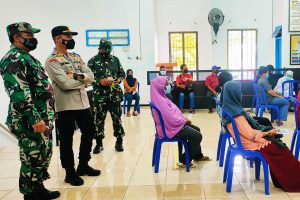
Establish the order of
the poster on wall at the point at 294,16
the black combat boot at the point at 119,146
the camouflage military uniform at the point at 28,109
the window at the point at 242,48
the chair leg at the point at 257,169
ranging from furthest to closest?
the window at the point at 242,48, the poster on wall at the point at 294,16, the black combat boot at the point at 119,146, the chair leg at the point at 257,169, the camouflage military uniform at the point at 28,109

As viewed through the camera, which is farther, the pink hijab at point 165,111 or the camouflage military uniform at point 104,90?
the camouflage military uniform at point 104,90

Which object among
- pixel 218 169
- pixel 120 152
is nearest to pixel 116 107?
pixel 120 152

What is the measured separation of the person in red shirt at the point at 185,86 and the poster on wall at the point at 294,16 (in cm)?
279

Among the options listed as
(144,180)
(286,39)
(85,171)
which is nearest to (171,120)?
(144,180)

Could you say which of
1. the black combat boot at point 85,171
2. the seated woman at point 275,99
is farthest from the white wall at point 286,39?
the black combat boot at point 85,171

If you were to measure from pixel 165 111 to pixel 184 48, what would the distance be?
9248 mm

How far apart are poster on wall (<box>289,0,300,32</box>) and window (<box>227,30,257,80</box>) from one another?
4.15m

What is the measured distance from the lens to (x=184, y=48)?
40.2 feet

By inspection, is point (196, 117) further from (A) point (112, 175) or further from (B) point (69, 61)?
(B) point (69, 61)

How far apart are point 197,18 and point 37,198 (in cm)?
1038

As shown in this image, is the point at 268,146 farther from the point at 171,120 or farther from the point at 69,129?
the point at 69,129

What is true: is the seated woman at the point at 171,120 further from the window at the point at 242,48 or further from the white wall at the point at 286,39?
the window at the point at 242,48

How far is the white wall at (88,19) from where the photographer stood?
8.77 metres

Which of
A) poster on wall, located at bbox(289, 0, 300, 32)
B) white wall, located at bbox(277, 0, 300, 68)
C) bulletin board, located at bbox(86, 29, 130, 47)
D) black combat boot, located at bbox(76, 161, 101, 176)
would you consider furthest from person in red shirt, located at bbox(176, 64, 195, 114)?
black combat boot, located at bbox(76, 161, 101, 176)
